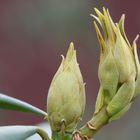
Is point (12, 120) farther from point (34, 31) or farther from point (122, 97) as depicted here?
point (122, 97)

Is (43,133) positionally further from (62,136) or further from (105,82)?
(105,82)

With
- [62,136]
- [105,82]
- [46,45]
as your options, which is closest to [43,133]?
[62,136]

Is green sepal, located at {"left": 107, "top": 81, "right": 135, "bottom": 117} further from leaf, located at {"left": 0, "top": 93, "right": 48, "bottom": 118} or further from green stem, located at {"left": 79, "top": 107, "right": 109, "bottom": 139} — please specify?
leaf, located at {"left": 0, "top": 93, "right": 48, "bottom": 118}

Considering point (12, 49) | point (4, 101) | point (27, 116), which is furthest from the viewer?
point (12, 49)

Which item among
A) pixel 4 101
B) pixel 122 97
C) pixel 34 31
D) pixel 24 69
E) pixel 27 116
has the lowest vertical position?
pixel 122 97

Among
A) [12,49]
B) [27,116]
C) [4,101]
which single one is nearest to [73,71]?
[4,101]

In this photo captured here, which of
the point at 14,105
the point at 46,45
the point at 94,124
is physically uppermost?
the point at 46,45

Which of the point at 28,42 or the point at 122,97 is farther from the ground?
the point at 28,42
